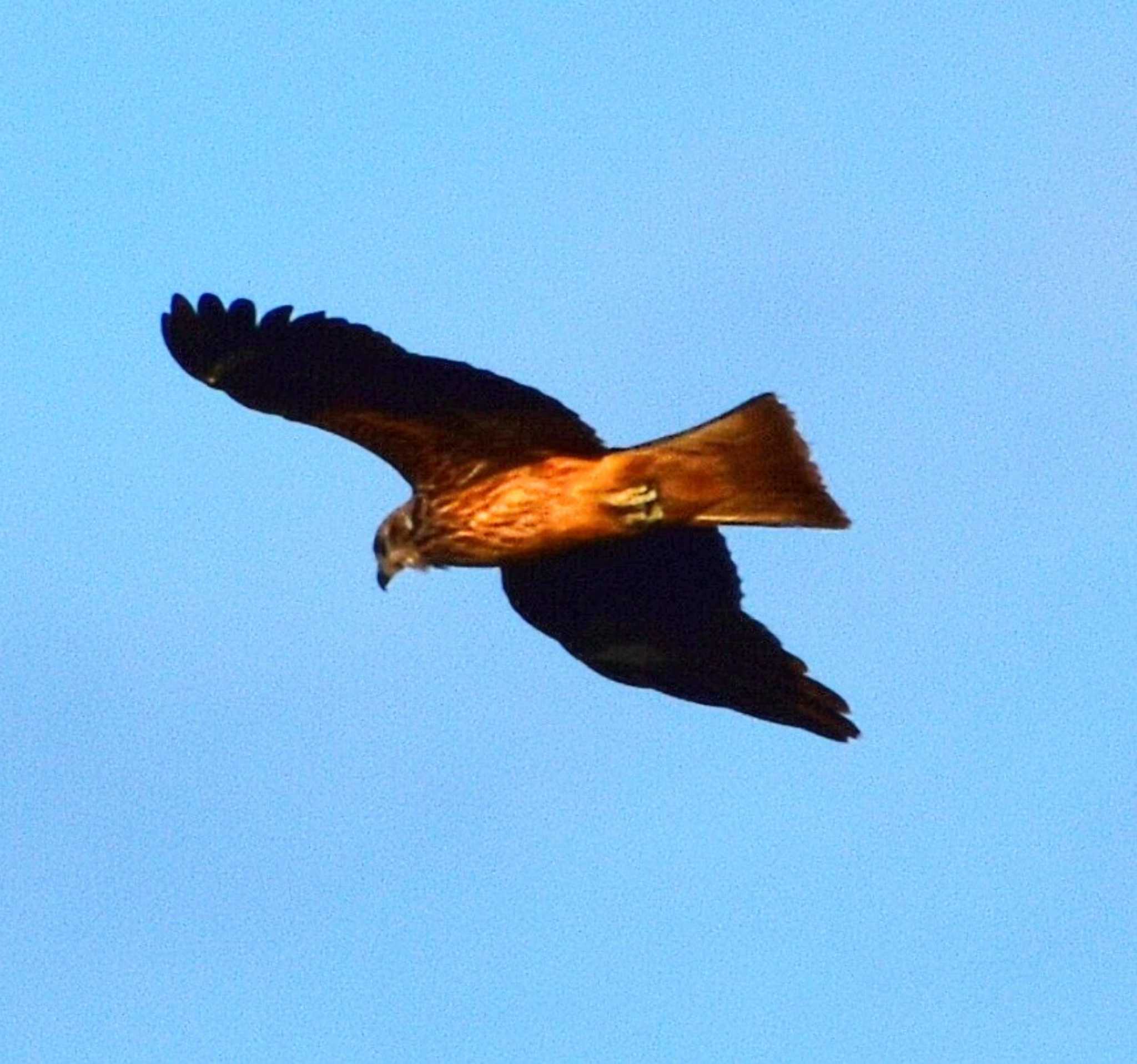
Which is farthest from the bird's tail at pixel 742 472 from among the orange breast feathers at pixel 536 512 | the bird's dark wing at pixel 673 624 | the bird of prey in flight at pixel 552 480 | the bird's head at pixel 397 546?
the bird's head at pixel 397 546

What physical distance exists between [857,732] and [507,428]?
7.07ft

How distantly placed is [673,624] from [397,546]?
4.45 ft

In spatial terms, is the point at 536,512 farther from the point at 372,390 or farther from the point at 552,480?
the point at 372,390

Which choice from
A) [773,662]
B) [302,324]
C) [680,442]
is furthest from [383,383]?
[773,662]

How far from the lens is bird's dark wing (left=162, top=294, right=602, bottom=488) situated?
1428 centimetres

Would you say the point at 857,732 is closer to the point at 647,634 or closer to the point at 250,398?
the point at 647,634

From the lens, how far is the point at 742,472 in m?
14.0

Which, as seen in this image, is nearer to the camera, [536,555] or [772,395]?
[772,395]

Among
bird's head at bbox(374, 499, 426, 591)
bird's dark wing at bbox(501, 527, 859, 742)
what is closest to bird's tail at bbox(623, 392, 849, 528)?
bird's dark wing at bbox(501, 527, 859, 742)

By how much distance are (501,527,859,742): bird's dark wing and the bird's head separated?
25.5 inches

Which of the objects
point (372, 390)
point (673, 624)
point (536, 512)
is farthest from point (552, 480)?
point (673, 624)

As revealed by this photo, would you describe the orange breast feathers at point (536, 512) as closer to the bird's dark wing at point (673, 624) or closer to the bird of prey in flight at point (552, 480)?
the bird of prey in flight at point (552, 480)

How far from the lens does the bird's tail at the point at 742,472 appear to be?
13852 millimetres

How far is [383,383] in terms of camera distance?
14.3m
